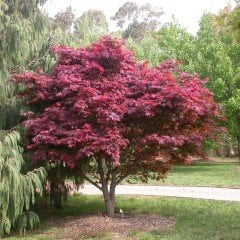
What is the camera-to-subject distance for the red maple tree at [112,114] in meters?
8.78

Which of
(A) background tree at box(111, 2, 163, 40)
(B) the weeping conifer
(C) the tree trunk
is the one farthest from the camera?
(A) background tree at box(111, 2, 163, 40)

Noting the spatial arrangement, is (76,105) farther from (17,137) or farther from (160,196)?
(160,196)

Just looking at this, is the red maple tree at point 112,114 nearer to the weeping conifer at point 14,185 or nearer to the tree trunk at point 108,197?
the tree trunk at point 108,197

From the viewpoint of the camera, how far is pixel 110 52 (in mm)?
9484

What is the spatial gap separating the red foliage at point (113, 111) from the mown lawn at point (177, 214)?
1440 mm

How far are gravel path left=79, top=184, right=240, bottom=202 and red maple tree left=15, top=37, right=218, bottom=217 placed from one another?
3.59m

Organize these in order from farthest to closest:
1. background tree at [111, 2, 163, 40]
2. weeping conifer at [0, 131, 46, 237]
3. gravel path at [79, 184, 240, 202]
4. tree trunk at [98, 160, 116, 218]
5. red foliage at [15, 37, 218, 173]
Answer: background tree at [111, 2, 163, 40]
gravel path at [79, 184, 240, 202]
tree trunk at [98, 160, 116, 218]
red foliage at [15, 37, 218, 173]
weeping conifer at [0, 131, 46, 237]

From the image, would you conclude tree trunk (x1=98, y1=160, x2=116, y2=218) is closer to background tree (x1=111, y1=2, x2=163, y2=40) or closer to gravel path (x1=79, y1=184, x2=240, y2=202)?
gravel path (x1=79, y1=184, x2=240, y2=202)

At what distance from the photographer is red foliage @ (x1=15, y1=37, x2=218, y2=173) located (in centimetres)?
877

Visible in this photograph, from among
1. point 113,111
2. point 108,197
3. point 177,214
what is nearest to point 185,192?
point 177,214

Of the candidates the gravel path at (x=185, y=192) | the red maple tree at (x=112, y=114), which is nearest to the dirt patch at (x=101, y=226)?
the red maple tree at (x=112, y=114)

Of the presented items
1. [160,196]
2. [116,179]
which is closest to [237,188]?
[160,196]

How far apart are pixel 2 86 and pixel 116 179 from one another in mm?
3440

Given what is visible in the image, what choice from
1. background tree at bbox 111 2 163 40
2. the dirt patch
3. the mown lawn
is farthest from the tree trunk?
background tree at bbox 111 2 163 40
